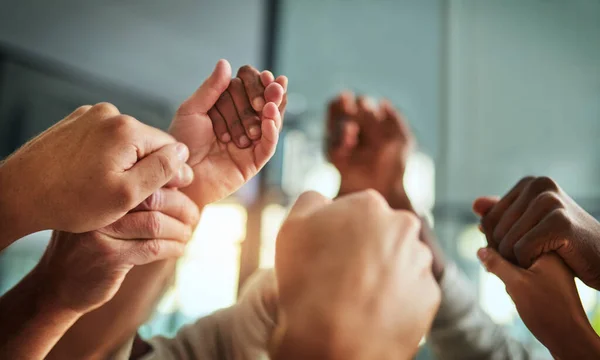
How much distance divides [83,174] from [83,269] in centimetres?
15

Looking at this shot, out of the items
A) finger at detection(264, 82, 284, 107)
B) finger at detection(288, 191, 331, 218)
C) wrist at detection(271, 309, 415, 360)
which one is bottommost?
wrist at detection(271, 309, 415, 360)

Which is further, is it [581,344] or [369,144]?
[369,144]

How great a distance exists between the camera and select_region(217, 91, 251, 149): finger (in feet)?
2.07

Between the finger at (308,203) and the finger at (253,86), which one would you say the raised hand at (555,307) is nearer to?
the finger at (308,203)

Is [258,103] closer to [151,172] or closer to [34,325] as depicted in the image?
[151,172]

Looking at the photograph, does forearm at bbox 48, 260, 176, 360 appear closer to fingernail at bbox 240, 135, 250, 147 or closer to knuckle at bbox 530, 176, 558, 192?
fingernail at bbox 240, 135, 250, 147

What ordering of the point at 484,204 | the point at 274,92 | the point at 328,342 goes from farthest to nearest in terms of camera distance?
the point at 484,204 < the point at 274,92 < the point at 328,342

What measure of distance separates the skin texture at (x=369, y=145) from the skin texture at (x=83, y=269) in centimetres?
40

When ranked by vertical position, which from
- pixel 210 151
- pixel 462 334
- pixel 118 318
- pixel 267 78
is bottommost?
pixel 462 334

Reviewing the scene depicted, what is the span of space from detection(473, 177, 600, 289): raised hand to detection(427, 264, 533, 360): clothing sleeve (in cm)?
29

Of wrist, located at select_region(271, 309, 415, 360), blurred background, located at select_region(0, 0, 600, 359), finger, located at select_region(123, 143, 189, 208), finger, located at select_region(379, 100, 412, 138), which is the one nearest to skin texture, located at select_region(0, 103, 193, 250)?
finger, located at select_region(123, 143, 189, 208)

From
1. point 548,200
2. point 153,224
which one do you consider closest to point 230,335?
point 153,224

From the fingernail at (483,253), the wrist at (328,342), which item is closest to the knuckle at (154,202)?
the wrist at (328,342)

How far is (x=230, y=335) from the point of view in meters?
0.86
